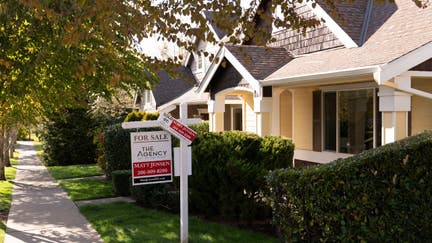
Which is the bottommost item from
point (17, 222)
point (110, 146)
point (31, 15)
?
point (17, 222)

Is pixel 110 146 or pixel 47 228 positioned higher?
pixel 110 146

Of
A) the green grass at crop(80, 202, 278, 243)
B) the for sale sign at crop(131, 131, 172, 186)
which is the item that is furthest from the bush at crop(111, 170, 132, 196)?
the for sale sign at crop(131, 131, 172, 186)

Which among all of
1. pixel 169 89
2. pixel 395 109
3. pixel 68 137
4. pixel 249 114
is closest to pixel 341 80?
pixel 395 109

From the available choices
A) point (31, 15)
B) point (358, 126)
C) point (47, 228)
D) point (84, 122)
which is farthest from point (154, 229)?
point (84, 122)

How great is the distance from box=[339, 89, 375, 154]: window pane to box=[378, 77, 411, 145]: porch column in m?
2.49

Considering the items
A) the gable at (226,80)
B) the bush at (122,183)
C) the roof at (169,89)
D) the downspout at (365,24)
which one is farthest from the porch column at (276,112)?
the roof at (169,89)

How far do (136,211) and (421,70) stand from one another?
252 inches

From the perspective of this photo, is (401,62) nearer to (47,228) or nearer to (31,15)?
(31,15)

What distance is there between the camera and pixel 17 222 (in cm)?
895

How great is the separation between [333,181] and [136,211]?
5.43 metres

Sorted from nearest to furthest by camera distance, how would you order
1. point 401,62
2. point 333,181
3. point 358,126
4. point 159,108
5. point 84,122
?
point 333,181 → point 401,62 → point 358,126 → point 84,122 → point 159,108

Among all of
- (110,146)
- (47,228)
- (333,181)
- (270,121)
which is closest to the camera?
(333,181)

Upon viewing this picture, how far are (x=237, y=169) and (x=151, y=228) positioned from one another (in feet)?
6.23

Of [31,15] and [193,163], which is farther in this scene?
[193,163]
